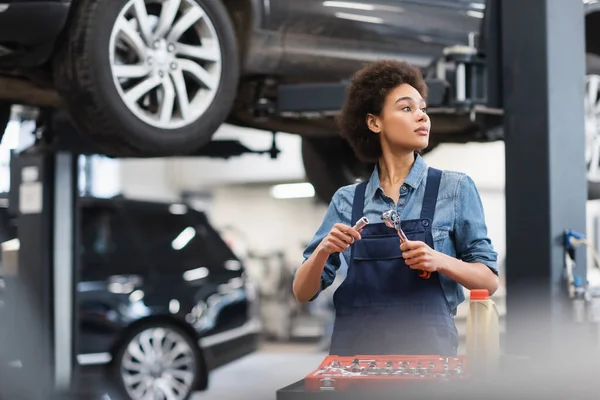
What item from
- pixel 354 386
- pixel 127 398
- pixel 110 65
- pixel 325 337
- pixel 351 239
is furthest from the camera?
pixel 325 337

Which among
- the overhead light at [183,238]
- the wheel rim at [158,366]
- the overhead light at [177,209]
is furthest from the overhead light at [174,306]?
the overhead light at [177,209]

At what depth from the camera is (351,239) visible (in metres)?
2.06

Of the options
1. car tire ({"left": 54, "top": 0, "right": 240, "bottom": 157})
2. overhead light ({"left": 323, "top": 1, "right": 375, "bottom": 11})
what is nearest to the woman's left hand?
car tire ({"left": 54, "top": 0, "right": 240, "bottom": 157})

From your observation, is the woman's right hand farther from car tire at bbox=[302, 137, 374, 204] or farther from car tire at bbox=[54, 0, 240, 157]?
car tire at bbox=[302, 137, 374, 204]

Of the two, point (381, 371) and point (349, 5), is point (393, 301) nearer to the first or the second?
point (381, 371)

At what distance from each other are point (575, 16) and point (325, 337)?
28.5 feet

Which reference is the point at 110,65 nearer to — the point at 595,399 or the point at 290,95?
the point at 290,95

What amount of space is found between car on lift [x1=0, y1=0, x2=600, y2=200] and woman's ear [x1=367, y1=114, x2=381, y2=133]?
6.21ft

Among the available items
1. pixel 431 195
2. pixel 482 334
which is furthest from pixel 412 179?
pixel 482 334

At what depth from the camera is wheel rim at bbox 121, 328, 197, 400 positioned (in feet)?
21.9

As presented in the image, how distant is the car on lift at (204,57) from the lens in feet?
13.8

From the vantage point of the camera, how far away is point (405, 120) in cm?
222

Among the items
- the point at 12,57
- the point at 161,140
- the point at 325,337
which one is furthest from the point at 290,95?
the point at 325,337

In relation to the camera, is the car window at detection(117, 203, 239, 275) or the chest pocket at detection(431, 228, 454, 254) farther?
the car window at detection(117, 203, 239, 275)
